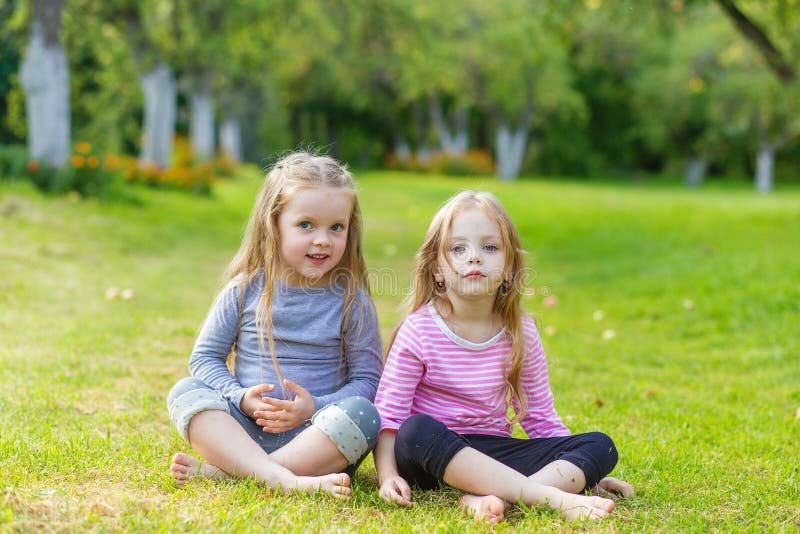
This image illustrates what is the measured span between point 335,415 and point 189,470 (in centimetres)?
57

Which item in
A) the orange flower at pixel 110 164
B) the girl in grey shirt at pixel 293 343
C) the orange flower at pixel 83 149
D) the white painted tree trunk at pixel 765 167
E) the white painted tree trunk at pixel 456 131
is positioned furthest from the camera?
the white painted tree trunk at pixel 456 131

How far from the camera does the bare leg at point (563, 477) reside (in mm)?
3039

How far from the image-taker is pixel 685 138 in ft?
123

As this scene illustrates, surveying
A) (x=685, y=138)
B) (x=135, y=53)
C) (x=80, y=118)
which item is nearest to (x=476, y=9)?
(x=685, y=138)

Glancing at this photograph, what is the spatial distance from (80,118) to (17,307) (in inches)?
741

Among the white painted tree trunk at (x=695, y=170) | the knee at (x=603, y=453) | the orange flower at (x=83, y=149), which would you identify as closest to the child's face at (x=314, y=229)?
the knee at (x=603, y=453)

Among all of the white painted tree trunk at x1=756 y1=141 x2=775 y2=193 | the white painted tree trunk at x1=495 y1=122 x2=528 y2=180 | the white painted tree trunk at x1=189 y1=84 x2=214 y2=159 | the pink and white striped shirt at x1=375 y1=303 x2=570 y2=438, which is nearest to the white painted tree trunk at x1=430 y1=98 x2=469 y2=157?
the white painted tree trunk at x1=495 y1=122 x2=528 y2=180

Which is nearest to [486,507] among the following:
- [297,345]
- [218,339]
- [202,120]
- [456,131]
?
[297,345]

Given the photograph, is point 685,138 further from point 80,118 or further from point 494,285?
point 494,285

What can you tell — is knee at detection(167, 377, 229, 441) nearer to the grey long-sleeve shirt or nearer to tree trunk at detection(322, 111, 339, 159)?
the grey long-sleeve shirt

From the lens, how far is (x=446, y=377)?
3309 mm

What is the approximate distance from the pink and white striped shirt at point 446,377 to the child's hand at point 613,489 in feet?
0.94

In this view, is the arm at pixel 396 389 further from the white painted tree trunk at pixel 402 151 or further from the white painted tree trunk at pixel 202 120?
the white painted tree trunk at pixel 402 151

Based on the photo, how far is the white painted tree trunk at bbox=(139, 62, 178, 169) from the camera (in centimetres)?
1736
